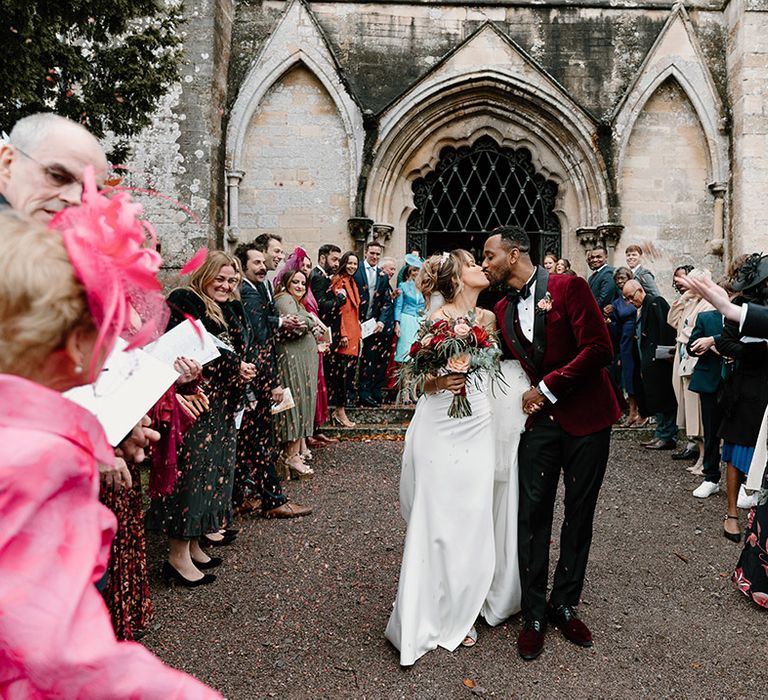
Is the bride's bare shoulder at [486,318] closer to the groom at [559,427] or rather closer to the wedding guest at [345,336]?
the groom at [559,427]

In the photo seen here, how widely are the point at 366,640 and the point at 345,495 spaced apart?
2.56 m

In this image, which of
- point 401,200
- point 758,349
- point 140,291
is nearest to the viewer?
point 140,291

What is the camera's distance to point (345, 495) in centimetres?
607

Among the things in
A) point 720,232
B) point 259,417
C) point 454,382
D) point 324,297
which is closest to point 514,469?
point 454,382

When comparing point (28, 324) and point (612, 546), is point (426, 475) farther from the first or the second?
point (28, 324)

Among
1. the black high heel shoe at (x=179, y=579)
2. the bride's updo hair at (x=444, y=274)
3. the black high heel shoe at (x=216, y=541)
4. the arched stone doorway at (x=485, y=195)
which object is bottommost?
the black high heel shoe at (x=216, y=541)

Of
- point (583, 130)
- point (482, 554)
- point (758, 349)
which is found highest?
point (583, 130)

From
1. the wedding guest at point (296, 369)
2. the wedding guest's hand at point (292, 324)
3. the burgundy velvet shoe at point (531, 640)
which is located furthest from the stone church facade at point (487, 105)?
the burgundy velvet shoe at point (531, 640)

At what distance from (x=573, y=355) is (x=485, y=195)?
8.93m

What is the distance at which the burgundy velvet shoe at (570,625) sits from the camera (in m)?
3.48

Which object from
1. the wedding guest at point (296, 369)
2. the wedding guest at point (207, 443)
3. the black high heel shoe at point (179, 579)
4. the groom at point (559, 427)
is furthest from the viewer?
the wedding guest at point (296, 369)

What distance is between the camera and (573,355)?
11.6 ft

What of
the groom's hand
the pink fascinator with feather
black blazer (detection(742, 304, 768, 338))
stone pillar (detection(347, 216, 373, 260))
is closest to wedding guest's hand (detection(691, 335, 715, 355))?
black blazer (detection(742, 304, 768, 338))

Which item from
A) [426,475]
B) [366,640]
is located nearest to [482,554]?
[426,475]
